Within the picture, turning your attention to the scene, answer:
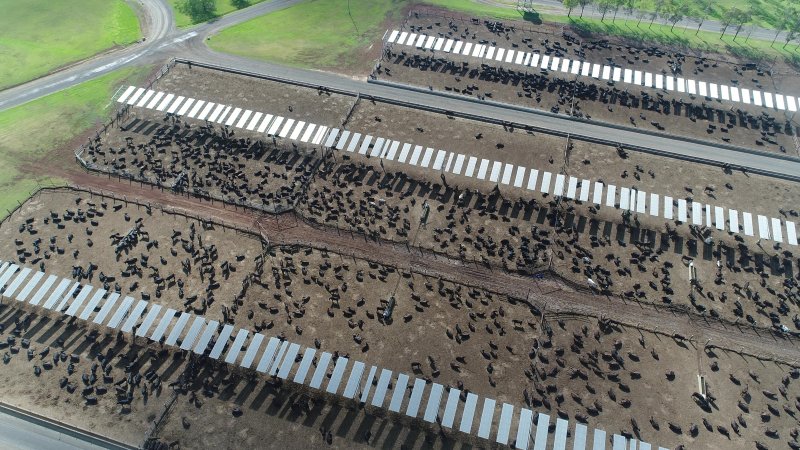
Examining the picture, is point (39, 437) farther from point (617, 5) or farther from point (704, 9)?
point (704, 9)

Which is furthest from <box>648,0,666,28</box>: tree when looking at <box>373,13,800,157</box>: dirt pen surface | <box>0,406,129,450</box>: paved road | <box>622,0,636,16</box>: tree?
<box>0,406,129,450</box>: paved road

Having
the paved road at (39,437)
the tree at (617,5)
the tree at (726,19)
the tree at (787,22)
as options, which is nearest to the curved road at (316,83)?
the tree at (726,19)

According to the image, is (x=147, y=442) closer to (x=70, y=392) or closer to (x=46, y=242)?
(x=70, y=392)

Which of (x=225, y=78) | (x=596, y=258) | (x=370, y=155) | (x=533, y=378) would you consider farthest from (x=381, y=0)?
(x=533, y=378)

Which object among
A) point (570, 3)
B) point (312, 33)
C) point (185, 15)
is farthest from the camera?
point (185, 15)

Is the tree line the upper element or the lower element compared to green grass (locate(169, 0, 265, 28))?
upper

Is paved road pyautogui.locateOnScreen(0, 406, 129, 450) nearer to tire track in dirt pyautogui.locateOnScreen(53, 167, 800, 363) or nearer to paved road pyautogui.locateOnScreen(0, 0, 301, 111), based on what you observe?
tire track in dirt pyautogui.locateOnScreen(53, 167, 800, 363)

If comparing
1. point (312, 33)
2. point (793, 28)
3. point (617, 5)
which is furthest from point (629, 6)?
point (312, 33)

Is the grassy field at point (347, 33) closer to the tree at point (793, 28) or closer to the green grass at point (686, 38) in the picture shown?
the green grass at point (686, 38)
